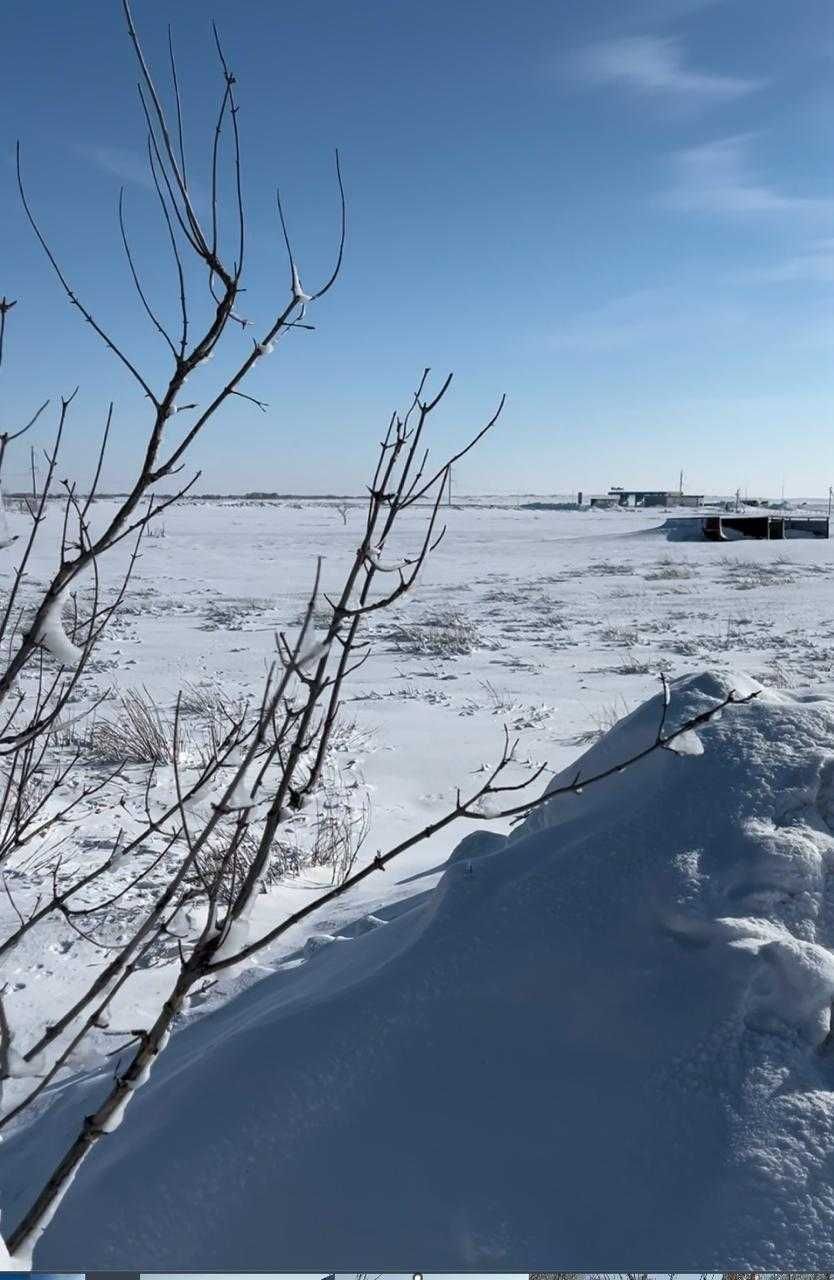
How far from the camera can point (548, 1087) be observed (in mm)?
Answer: 1662

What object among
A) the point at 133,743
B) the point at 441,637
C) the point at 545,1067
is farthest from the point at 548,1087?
the point at 441,637

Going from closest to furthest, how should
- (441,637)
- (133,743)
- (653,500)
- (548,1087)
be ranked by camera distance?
(548,1087)
(133,743)
(441,637)
(653,500)

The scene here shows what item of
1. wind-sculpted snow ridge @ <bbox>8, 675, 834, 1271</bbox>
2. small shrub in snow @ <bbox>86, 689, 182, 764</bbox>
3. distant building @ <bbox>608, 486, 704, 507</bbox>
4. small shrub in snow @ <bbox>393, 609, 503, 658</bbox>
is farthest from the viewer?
distant building @ <bbox>608, 486, 704, 507</bbox>

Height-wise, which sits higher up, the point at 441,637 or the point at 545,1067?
the point at 545,1067

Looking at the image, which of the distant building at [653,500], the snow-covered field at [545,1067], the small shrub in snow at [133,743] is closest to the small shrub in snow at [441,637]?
the small shrub in snow at [133,743]

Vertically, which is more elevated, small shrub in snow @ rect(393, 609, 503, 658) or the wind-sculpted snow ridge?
the wind-sculpted snow ridge

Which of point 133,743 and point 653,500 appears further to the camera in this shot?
point 653,500

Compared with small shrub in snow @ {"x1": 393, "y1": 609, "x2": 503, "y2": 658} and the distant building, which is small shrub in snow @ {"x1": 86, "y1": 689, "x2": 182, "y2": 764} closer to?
small shrub in snow @ {"x1": 393, "y1": 609, "x2": 503, "y2": 658}

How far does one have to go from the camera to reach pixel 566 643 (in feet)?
34.3

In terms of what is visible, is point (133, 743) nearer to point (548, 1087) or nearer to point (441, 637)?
point (548, 1087)

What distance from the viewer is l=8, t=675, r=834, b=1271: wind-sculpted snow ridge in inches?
58.6

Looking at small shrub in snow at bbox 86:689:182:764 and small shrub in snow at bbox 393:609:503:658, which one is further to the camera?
small shrub in snow at bbox 393:609:503:658

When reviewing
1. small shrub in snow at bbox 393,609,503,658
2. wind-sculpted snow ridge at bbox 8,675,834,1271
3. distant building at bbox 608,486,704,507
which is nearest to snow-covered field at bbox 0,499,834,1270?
wind-sculpted snow ridge at bbox 8,675,834,1271

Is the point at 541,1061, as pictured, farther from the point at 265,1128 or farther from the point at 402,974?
the point at 265,1128
